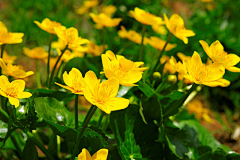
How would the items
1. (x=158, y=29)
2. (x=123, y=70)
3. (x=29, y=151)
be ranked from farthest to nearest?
1. (x=158, y=29)
2. (x=29, y=151)
3. (x=123, y=70)

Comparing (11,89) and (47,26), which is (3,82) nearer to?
(11,89)

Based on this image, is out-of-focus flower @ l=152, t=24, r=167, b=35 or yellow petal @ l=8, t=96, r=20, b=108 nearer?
yellow petal @ l=8, t=96, r=20, b=108

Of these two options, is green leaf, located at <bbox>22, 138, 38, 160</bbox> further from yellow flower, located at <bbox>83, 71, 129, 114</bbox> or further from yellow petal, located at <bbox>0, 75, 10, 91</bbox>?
yellow flower, located at <bbox>83, 71, 129, 114</bbox>

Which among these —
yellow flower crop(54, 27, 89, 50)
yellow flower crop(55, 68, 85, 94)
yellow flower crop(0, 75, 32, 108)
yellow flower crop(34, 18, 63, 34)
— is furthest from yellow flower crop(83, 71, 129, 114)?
yellow flower crop(34, 18, 63, 34)

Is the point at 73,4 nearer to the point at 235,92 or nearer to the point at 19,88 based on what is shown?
the point at 235,92

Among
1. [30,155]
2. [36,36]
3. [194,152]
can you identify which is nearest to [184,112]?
[194,152]

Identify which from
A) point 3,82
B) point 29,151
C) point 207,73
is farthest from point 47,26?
point 207,73

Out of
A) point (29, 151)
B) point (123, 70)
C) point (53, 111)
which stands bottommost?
point (29, 151)

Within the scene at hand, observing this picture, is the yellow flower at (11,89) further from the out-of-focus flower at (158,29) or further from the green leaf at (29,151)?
the out-of-focus flower at (158,29)

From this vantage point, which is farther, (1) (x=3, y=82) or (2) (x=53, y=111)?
(2) (x=53, y=111)
